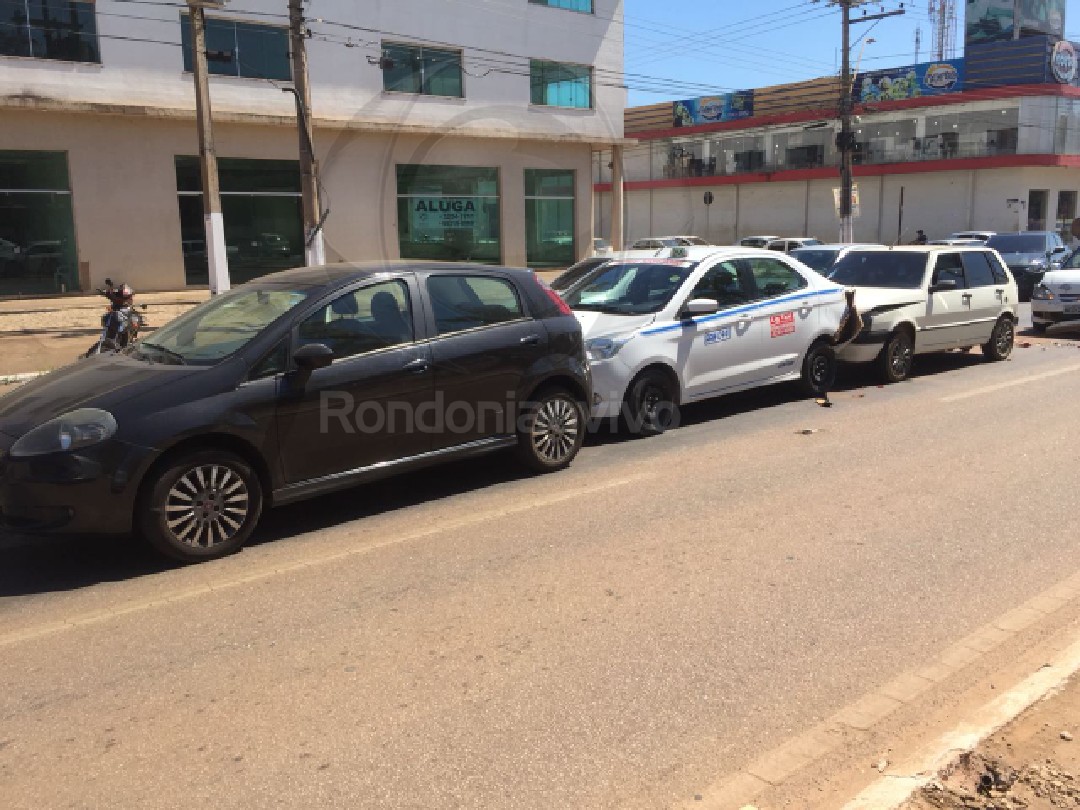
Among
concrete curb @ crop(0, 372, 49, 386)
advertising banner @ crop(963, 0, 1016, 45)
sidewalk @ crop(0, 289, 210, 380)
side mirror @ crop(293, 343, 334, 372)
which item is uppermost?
advertising banner @ crop(963, 0, 1016, 45)

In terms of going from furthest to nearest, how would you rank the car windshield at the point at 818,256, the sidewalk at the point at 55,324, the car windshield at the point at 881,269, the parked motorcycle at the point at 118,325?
the car windshield at the point at 818,256, the sidewalk at the point at 55,324, the car windshield at the point at 881,269, the parked motorcycle at the point at 118,325

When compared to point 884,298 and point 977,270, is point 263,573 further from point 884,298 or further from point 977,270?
point 977,270

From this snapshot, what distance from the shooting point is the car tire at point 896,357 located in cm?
1126

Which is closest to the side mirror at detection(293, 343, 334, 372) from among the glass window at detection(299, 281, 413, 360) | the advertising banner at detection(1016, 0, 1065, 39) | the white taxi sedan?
the glass window at detection(299, 281, 413, 360)

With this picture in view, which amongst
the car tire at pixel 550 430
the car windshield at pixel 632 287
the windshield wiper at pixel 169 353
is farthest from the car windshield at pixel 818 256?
the windshield wiper at pixel 169 353

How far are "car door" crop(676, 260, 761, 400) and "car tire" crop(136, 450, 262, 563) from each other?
455cm

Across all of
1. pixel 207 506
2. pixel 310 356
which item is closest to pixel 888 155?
A: pixel 310 356

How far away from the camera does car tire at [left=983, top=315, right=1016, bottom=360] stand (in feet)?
42.3

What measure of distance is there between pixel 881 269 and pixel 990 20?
47.5m

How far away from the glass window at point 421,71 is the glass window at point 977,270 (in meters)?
17.0

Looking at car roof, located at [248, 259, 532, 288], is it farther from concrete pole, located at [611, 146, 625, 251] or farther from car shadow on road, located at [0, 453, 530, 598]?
concrete pole, located at [611, 146, 625, 251]

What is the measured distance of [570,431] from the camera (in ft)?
23.9

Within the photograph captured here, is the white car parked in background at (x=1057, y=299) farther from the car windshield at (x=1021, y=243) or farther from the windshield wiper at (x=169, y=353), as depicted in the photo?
the windshield wiper at (x=169, y=353)

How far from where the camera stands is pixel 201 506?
5285 millimetres
